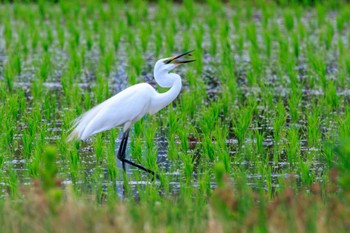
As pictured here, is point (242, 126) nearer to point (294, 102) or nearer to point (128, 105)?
point (294, 102)

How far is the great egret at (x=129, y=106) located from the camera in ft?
23.4

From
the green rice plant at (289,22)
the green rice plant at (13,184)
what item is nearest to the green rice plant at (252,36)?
the green rice plant at (289,22)

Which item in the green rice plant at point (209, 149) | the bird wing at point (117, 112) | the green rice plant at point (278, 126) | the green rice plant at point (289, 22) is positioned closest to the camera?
the bird wing at point (117, 112)

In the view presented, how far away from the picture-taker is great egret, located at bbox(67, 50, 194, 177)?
7.13 m

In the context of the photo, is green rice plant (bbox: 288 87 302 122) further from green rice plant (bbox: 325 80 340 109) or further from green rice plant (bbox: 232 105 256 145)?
green rice plant (bbox: 232 105 256 145)

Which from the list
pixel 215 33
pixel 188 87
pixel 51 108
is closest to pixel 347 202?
pixel 51 108

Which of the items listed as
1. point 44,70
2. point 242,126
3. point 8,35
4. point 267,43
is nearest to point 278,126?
point 242,126

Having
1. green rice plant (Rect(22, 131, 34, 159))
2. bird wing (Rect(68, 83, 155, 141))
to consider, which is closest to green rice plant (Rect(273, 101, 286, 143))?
bird wing (Rect(68, 83, 155, 141))

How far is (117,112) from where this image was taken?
7168 mm

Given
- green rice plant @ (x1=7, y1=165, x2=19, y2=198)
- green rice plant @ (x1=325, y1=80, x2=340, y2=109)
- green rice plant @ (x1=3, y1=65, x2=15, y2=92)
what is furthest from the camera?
green rice plant @ (x1=3, y1=65, x2=15, y2=92)

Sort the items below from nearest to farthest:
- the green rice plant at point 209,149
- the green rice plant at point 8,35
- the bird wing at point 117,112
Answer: the bird wing at point 117,112, the green rice plant at point 209,149, the green rice plant at point 8,35

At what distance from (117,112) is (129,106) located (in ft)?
0.35

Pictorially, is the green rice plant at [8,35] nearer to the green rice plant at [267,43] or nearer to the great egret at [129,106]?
the green rice plant at [267,43]

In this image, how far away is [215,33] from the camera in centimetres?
1457
